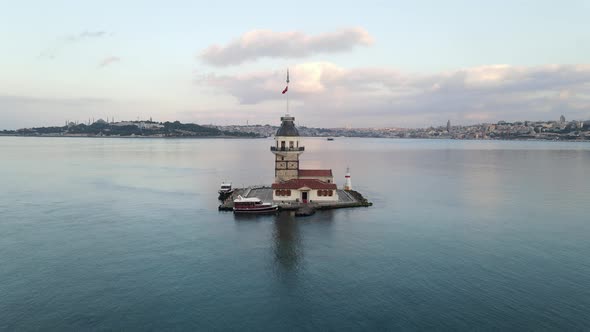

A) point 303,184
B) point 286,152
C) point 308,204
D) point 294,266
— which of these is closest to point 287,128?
point 286,152

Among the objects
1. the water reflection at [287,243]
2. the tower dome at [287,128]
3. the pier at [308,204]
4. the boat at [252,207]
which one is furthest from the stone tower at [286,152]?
the water reflection at [287,243]

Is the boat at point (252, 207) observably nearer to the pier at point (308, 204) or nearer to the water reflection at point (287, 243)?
the pier at point (308, 204)

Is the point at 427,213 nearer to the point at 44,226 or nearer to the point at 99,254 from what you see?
the point at 99,254

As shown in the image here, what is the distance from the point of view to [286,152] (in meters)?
50.2

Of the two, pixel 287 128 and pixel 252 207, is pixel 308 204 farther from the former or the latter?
pixel 287 128

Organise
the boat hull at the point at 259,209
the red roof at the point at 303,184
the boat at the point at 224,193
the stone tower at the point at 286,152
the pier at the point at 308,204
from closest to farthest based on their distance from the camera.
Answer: the boat hull at the point at 259,209
the pier at the point at 308,204
the red roof at the point at 303,184
the stone tower at the point at 286,152
the boat at the point at 224,193

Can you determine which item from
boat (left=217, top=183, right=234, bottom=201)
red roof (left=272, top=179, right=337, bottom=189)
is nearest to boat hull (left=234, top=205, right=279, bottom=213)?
red roof (left=272, top=179, right=337, bottom=189)

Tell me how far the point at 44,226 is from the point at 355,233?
28.7 m

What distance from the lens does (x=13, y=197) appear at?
172 feet

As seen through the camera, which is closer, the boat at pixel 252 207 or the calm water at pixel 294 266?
the calm water at pixel 294 266

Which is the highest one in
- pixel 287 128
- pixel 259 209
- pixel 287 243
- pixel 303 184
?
pixel 287 128

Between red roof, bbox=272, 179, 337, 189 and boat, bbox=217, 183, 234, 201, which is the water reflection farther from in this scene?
boat, bbox=217, 183, 234, 201

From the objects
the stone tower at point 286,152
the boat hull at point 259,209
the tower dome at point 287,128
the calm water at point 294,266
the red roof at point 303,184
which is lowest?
the calm water at point 294,266

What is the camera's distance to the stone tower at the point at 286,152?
50.5 m
